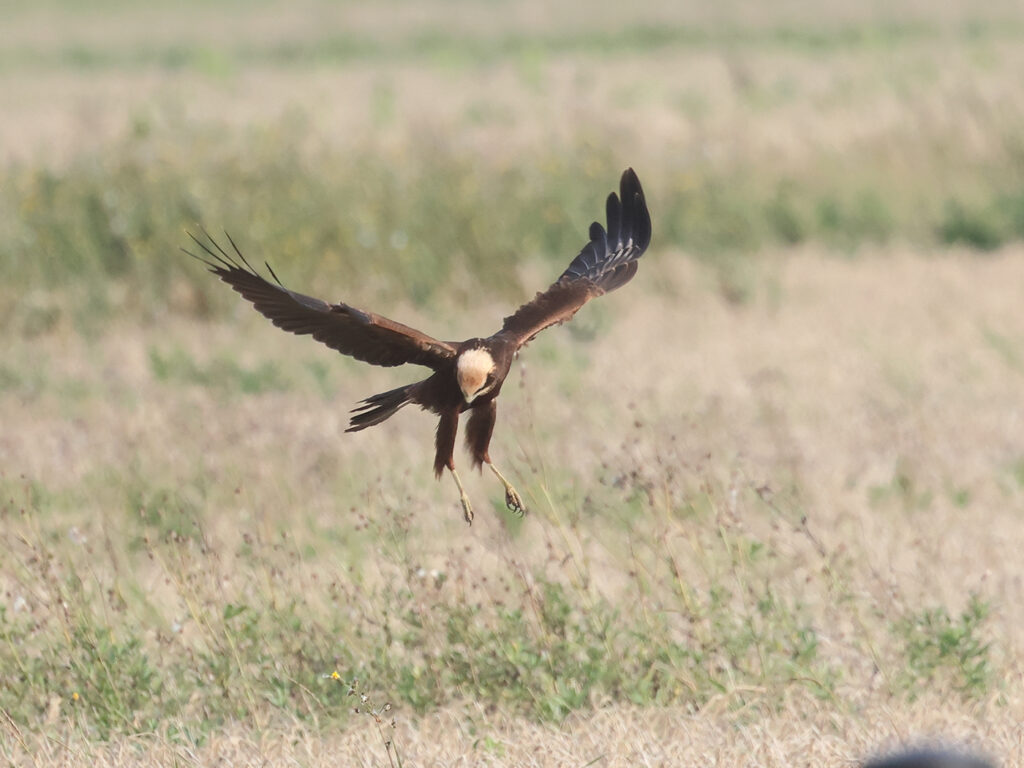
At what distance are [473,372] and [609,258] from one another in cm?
149

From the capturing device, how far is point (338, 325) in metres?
3.96

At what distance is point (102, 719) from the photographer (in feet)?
15.5

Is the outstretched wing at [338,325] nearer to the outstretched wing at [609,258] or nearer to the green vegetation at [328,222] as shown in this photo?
the outstretched wing at [609,258]

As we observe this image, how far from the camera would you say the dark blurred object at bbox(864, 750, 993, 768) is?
216cm

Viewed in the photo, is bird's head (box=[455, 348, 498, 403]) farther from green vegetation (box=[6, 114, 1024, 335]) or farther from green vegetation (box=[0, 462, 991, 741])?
green vegetation (box=[6, 114, 1024, 335])

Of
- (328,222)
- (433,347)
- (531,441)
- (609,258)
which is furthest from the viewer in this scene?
(328,222)

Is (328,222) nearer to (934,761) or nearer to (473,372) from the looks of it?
(473,372)

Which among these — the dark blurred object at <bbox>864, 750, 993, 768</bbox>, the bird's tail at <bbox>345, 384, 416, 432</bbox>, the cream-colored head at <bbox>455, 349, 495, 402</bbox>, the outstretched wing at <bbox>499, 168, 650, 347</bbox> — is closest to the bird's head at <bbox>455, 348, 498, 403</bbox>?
the cream-colored head at <bbox>455, 349, 495, 402</bbox>

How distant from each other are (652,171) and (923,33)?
25105mm

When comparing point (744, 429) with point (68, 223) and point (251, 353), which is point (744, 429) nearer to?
point (251, 353)

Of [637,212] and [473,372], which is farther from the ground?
[637,212]

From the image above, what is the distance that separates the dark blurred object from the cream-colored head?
170 centimetres

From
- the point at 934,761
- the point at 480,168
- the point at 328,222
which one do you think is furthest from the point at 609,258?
A: the point at 480,168

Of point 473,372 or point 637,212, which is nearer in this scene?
point 473,372
